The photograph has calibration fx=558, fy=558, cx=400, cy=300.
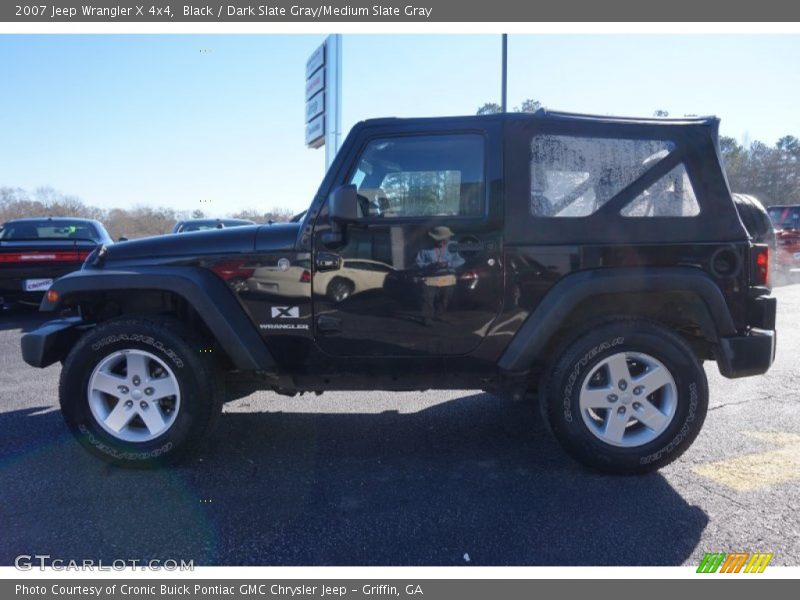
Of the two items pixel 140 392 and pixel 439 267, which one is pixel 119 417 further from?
pixel 439 267

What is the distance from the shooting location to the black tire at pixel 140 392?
328 centimetres

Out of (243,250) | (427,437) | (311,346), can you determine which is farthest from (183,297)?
(427,437)

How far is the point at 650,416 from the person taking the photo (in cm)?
322

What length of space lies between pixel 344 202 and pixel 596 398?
1.83 meters

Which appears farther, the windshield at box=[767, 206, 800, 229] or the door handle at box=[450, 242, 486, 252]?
the windshield at box=[767, 206, 800, 229]

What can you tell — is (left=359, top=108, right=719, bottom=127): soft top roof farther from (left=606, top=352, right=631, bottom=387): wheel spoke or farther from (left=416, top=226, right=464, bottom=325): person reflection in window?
(left=606, top=352, right=631, bottom=387): wheel spoke

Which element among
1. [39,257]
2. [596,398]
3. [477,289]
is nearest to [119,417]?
[477,289]

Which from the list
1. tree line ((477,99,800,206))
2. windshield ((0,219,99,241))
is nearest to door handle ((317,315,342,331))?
windshield ((0,219,99,241))

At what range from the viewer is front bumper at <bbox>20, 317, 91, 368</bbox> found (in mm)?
3404

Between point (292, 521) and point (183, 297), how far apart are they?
1457 mm

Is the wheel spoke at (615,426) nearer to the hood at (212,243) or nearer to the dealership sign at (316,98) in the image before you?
the hood at (212,243)

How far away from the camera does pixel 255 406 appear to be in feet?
15.1

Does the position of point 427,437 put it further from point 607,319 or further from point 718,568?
point 718,568

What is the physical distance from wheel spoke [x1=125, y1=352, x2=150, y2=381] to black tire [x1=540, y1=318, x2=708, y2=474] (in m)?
2.41
